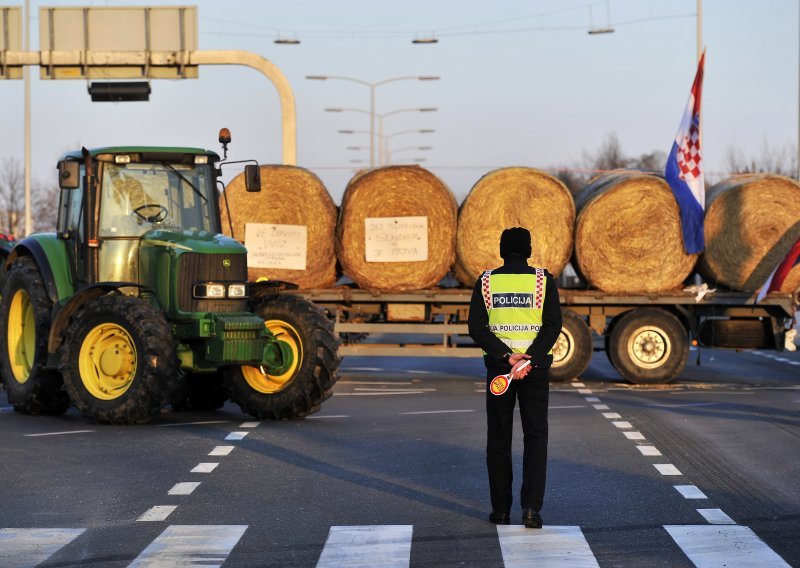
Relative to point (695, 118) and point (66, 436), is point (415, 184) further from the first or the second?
point (66, 436)

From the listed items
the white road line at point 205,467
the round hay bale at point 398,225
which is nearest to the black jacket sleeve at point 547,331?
the white road line at point 205,467

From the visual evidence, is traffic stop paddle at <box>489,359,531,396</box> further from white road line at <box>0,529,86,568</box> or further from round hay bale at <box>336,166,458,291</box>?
round hay bale at <box>336,166,458,291</box>

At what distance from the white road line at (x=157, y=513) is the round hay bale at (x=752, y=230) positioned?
13.4 meters

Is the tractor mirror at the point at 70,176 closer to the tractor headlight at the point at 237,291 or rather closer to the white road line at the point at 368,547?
the tractor headlight at the point at 237,291

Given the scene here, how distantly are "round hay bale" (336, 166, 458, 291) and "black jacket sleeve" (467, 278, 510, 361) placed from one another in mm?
12189

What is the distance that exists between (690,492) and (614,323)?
11560 millimetres

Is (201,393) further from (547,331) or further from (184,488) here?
(547,331)

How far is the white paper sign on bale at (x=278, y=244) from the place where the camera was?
74.1 feet

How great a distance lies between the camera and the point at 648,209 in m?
22.3

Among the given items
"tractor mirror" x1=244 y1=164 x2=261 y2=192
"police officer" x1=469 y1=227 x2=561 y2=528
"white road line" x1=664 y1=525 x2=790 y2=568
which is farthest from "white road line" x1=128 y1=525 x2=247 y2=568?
"tractor mirror" x1=244 y1=164 x2=261 y2=192

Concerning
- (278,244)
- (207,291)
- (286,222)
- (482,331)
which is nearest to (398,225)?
(286,222)

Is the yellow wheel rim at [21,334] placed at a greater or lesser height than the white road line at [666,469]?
greater

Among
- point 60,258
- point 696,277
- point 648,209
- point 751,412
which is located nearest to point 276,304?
point 60,258

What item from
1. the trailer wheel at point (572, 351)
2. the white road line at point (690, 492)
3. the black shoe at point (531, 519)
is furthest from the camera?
the trailer wheel at point (572, 351)
